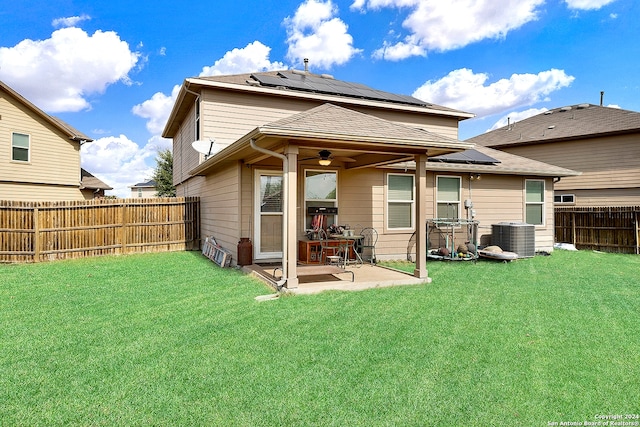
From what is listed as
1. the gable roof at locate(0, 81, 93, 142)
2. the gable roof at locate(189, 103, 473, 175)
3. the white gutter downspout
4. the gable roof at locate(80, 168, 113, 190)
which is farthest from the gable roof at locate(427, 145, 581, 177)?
the gable roof at locate(80, 168, 113, 190)

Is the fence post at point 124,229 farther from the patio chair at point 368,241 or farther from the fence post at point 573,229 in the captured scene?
the fence post at point 573,229

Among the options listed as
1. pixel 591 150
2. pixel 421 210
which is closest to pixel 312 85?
pixel 421 210

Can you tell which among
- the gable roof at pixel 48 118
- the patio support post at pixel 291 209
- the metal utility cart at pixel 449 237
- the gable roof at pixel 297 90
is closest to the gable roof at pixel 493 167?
the metal utility cart at pixel 449 237

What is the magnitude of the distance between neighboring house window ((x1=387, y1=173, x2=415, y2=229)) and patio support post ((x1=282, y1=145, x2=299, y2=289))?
4.45 meters

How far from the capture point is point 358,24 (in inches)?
576

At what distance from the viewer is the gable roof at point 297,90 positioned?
9234 millimetres

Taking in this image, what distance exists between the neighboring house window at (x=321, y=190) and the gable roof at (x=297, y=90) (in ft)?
8.91

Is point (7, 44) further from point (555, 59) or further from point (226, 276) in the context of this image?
point (555, 59)

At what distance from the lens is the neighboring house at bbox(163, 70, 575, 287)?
18.9 feet

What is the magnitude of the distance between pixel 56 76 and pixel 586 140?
2326cm

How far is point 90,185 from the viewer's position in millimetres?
16828

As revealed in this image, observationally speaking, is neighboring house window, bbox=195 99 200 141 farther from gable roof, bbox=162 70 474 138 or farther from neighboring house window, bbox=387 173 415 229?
neighboring house window, bbox=387 173 415 229

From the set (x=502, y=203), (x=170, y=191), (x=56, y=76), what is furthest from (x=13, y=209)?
(x=170, y=191)

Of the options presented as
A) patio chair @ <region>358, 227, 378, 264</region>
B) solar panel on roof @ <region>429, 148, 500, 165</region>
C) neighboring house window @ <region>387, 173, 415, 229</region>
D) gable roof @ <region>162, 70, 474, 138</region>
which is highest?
gable roof @ <region>162, 70, 474, 138</region>
